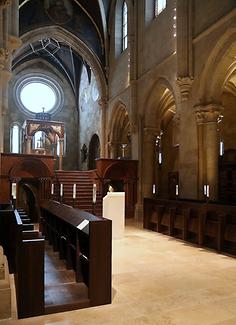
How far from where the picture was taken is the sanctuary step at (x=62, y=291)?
3.45 m

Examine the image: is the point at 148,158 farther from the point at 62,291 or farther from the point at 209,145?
the point at 62,291

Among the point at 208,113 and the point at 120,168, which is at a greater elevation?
the point at 208,113

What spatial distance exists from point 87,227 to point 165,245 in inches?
157

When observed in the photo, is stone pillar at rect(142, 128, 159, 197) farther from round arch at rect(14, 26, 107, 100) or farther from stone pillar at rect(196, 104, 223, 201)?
round arch at rect(14, 26, 107, 100)

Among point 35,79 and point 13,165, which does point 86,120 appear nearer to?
point 35,79

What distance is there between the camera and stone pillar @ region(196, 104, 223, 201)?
9.45 m

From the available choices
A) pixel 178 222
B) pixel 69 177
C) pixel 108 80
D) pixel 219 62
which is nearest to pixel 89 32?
pixel 108 80

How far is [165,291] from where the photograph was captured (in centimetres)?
409

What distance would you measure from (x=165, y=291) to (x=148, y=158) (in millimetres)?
9870

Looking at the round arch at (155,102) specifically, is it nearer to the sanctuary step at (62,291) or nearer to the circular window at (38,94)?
the sanctuary step at (62,291)

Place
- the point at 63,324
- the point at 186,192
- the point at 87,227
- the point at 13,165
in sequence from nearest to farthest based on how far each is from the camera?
the point at 63,324
the point at 87,227
the point at 186,192
the point at 13,165

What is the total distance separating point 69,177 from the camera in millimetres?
14516

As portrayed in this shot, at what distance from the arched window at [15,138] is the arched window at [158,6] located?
45.8ft

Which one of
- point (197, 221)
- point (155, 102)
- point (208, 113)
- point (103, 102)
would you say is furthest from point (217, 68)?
point (103, 102)
